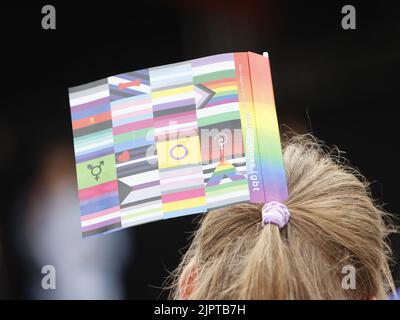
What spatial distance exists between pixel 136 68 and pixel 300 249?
2.71 ft

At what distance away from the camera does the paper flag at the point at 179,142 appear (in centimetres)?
65

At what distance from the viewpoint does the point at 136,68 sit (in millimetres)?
1344

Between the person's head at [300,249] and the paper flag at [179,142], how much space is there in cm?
4

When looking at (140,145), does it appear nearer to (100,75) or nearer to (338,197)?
(338,197)

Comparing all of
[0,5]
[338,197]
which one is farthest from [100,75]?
[338,197]

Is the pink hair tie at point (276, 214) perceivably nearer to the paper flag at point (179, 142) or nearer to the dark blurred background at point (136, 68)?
the paper flag at point (179, 142)

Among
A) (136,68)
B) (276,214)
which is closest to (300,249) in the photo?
(276,214)

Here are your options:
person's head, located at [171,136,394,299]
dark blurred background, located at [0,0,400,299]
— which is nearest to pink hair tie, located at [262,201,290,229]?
person's head, located at [171,136,394,299]

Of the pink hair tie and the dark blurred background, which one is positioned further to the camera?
the dark blurred background

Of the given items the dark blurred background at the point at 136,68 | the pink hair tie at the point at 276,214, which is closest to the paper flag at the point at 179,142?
the pink hair tie at the point at 276,214

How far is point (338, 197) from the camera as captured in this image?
71cm

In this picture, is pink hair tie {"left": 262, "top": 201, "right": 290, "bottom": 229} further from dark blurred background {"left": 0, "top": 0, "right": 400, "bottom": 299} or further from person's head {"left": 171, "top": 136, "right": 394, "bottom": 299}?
dark blurred background {"left": 0, "top": 0, "right": 400, "bottom": 299}

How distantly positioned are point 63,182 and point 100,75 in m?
0.28

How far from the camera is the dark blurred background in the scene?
4.18 ft
